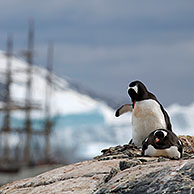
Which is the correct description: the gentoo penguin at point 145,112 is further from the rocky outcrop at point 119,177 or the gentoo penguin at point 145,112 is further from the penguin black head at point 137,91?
the rocky outcrop at point 119,177

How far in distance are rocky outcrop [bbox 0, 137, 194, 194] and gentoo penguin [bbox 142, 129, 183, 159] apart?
9.6 inches

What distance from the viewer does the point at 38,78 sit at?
162m

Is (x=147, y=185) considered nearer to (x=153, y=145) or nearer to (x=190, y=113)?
(x=153, y=145)

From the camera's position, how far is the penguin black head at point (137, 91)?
8602 mm

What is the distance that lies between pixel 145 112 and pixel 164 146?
Result: 1166 millimetres

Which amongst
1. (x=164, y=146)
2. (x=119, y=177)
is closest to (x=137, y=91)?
(x=164, y=146)

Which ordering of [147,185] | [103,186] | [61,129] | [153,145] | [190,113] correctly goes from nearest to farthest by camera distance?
[147,185]
[103,186]
[153,145]
[190,113]
[61,129]

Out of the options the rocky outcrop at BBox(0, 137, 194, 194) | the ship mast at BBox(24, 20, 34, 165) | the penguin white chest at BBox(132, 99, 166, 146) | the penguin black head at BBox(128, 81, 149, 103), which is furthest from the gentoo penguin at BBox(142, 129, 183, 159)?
the ship mast at BBox(24, 20, 34, 165)

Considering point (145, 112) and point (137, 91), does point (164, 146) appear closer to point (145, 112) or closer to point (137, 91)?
point (145, 112)

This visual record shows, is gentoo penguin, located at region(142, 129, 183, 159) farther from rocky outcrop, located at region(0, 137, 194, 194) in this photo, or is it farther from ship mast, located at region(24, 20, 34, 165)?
ship mast, located at region(24, 20, 34, 165)

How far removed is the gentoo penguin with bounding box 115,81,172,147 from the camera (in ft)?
28.1

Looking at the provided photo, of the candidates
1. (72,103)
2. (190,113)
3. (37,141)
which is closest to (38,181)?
(190,113)

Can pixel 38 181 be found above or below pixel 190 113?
below

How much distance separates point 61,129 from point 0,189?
85.4 meters
